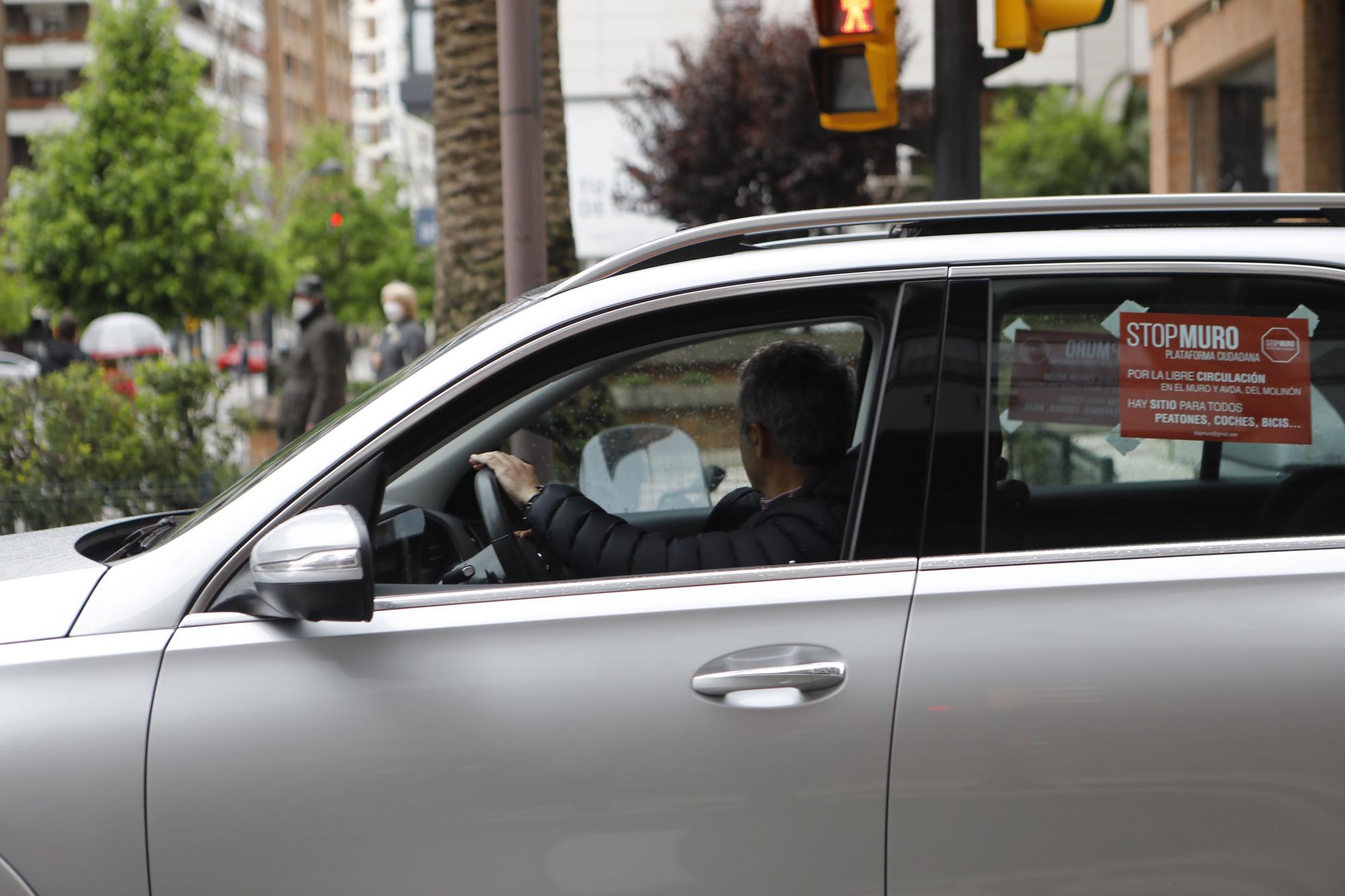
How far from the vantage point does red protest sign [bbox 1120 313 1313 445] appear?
2.16m

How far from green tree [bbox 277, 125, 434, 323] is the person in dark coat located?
144 feet

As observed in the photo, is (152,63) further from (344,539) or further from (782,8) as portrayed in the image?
(344,539)

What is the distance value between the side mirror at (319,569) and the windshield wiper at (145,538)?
0.52m

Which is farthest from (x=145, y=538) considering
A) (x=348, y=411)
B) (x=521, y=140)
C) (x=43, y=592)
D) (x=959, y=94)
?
(x=959, y=94)

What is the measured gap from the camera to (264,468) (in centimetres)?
246

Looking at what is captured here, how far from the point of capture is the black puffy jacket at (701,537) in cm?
241

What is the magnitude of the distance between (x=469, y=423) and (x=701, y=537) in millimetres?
504

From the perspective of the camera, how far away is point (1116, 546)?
2.13 m

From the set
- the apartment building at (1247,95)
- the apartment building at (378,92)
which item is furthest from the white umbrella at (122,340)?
the apartment building at (378,92)

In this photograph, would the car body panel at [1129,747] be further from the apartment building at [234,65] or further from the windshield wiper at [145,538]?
the apartment building at [234,65]

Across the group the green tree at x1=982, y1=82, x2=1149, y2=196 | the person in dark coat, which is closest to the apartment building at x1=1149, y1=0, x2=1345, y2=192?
the person in dark coat

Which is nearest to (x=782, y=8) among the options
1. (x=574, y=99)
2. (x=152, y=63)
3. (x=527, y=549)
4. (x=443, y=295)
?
(x=574, y=99)

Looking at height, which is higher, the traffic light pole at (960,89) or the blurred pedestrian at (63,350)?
the traffic light pole at (960,89)

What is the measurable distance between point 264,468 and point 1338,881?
1902mm
